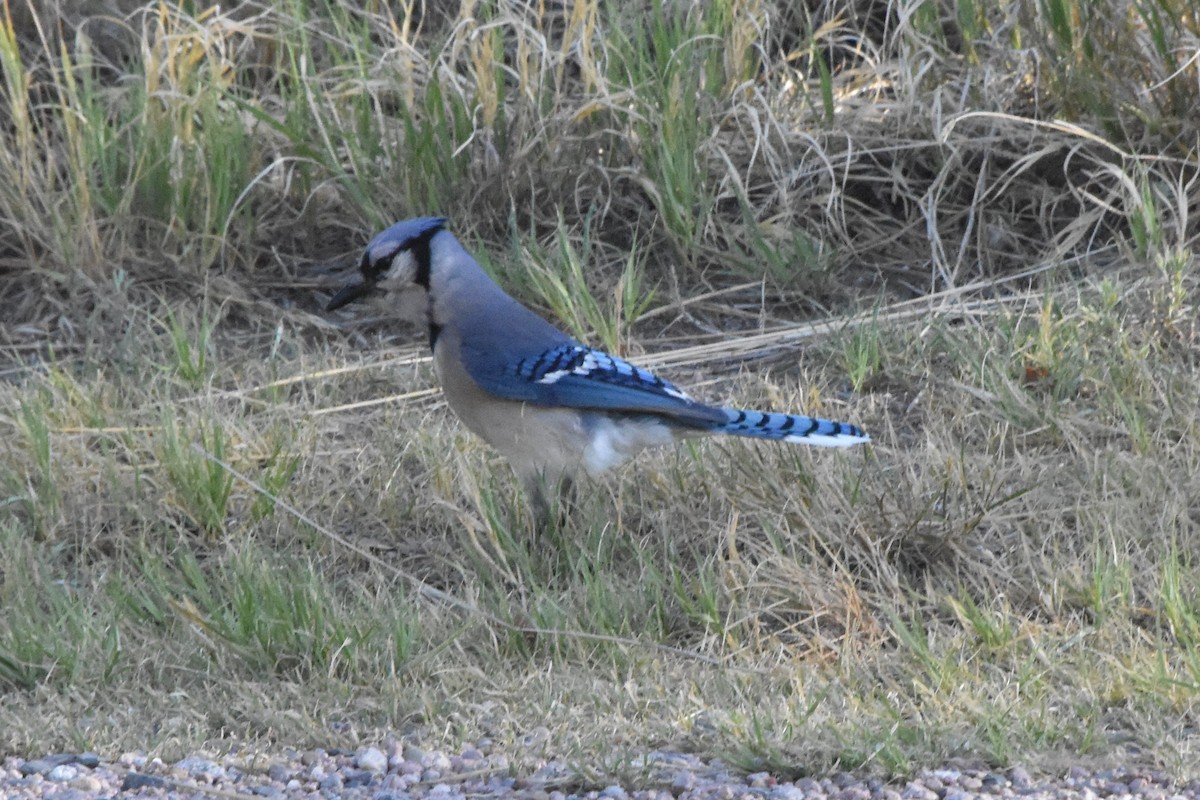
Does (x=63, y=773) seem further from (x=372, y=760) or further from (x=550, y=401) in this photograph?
(x=550, y=401)

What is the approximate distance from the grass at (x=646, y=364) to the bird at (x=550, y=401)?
107 millimetres

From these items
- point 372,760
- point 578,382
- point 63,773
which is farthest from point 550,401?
point 63,773

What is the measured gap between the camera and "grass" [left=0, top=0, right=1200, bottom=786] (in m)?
3.46

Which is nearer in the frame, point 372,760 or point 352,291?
point 372,760

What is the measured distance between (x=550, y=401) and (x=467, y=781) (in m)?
1.37

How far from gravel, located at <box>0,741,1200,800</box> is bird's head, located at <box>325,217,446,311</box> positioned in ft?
5.19

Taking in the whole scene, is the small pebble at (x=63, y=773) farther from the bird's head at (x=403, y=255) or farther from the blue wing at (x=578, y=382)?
the bird's head at (x=403, y=255)

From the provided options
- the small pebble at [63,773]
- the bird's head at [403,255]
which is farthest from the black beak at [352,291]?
the small pebble at [63,773]

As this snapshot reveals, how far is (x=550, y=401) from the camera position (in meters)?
4.30

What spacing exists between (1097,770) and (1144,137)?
2.89 metres

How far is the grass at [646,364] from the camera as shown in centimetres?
346

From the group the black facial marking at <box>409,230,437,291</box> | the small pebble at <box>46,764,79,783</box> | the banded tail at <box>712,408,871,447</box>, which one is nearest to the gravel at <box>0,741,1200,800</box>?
the small pebble at <box>46,764,79,783</box>

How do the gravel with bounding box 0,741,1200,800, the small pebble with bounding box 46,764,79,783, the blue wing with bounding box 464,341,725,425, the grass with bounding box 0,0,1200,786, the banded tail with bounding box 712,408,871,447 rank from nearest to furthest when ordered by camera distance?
the gravel with bounding box 0,741,1200,800 < the small pebble with bounding box 46,764,79,783 < the grass with bounding box 0,0,1200,786 < the banded tail with bounding box 712,408,871,447 < the blue wing with bounding box 464,341,725,425

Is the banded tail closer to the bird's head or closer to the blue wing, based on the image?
the blue wing
